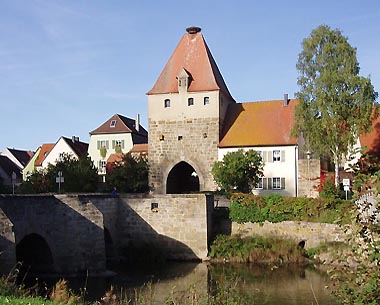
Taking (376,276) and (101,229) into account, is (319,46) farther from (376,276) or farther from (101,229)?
(376,276)

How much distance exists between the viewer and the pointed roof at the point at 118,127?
55750mm

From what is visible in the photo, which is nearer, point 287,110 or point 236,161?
point 236,161

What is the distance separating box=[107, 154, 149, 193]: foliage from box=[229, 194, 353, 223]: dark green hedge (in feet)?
43.8

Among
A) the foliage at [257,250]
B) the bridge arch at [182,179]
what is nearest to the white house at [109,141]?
the bridge arch at [182,179]

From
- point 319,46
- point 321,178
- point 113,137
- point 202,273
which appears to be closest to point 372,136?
point 321,178

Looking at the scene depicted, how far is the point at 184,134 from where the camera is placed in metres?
38.9

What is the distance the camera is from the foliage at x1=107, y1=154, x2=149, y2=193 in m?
39.7

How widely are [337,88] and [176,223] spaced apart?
12577 millimetres

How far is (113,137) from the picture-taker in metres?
55.7

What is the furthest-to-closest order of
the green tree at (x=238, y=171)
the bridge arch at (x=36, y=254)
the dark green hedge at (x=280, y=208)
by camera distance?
the green tree at (x=238, y=171) < the dark green hedge at (x=280, y=208) < the bridge arch at (x=36, y=254)

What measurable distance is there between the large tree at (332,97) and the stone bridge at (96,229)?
8468 mm

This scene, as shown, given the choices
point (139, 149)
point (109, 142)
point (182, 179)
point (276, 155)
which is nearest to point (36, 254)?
point (276, 155)

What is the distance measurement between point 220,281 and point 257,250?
10.0 m

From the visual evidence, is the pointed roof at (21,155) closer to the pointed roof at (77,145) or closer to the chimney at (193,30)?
the pointed roof at (77,145)
